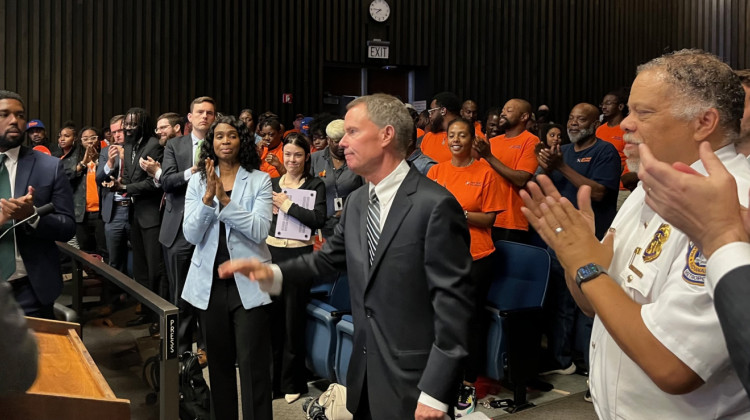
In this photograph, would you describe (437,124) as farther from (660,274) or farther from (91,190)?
(660,274)

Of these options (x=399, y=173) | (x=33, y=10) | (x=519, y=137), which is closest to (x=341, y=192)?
(x=519, y=137)

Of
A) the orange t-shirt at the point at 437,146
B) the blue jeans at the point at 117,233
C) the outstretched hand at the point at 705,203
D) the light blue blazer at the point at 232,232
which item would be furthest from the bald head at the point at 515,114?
the outstretched hand at the point at 705,203

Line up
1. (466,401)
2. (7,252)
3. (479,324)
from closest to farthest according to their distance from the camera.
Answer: (7,252), (466,401), (479,324)

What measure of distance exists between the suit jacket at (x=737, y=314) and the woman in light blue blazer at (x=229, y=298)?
2280mm

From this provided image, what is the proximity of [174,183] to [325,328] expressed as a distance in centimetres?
138

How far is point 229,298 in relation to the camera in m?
3.03

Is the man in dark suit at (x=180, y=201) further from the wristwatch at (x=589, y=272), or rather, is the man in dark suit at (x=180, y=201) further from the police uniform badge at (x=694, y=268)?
the police uniform badge at (x=694, y=268)

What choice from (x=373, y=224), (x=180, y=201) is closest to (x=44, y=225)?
(x=180, y=201)

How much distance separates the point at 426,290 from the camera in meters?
2.09

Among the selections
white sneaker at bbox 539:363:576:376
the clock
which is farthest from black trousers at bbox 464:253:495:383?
the clock

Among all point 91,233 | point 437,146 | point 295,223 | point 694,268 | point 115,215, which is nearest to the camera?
point 694,268

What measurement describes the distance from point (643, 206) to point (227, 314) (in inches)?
81.5

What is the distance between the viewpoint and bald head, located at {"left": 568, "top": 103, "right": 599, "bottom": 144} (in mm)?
4543

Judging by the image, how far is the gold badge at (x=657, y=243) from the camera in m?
1.33
